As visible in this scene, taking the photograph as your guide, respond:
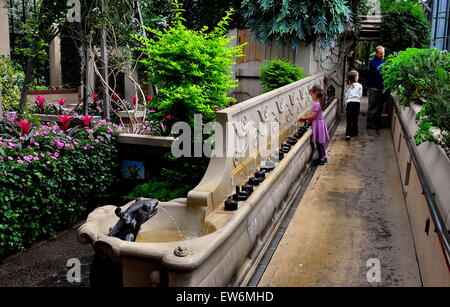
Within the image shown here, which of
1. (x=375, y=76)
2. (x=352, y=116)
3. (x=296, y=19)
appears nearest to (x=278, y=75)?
(x=352, y=116)

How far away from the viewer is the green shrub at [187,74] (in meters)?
6.35

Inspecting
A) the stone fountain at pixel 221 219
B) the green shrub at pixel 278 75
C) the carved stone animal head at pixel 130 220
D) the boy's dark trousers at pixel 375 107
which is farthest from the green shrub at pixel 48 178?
the boy's dark trousers at pixel 375 107

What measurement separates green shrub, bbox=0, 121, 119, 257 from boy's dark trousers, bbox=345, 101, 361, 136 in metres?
5.33

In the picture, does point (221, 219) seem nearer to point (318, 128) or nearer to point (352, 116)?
point (318, 128)

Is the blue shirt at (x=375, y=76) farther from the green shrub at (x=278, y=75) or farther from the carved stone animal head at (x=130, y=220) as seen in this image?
the carved stone animal head at (x=130, y=220)

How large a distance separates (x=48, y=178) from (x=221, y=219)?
317cm

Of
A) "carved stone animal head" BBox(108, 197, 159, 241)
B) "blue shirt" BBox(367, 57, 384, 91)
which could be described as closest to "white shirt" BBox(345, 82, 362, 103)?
"blue shirt" BBox(367, 57, 384, 91)

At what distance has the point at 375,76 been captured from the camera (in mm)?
11039

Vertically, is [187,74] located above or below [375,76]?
below

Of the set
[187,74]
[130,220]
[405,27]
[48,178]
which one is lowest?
[48,178]

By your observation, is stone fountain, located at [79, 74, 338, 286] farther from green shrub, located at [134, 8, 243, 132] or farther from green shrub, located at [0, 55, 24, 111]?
green shrub, located at [0, 55, 24, 111]

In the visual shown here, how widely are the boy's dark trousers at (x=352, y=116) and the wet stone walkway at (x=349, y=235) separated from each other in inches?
79.8
